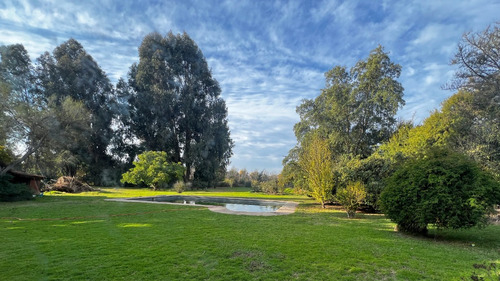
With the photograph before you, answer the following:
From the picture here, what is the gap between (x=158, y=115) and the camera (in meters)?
28.9

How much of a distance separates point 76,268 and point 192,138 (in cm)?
2792

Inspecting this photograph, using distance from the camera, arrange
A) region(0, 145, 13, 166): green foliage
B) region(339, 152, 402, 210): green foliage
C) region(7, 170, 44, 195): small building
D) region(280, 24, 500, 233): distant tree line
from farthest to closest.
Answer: region(7, 170, 44, 195): small building < region(0, 145, 13, 166): green foliage < region(339, 152, 402, 210): green foliage < region(280, 24, 500, 233): distant tree line

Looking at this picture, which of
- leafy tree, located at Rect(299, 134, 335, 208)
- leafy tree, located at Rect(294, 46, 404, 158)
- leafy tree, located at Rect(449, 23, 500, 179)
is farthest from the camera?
leafy tree, located at Rect(294, 46, 404, 158)

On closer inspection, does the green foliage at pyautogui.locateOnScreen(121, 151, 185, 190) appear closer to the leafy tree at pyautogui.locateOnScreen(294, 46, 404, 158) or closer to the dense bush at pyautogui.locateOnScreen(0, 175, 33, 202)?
the dense bush at pyautogui.locateOnScreen(0, 175, 33, 202)

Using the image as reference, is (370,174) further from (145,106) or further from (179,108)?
(145,106)

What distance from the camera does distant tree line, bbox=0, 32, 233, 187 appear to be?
1036 inches

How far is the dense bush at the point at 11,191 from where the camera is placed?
40.8 feet

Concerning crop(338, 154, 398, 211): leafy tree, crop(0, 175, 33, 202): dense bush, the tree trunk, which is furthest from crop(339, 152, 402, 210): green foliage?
the tree trunk

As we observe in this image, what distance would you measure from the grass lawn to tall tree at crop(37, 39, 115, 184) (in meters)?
23.8

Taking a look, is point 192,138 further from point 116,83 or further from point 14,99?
point 14,99

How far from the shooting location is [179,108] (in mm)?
29656

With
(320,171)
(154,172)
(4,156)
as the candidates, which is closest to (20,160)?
(4,156)

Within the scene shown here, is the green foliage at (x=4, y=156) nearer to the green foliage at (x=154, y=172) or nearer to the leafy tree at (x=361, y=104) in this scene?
the green foliage at (x=154, y=172)

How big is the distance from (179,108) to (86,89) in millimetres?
11031
